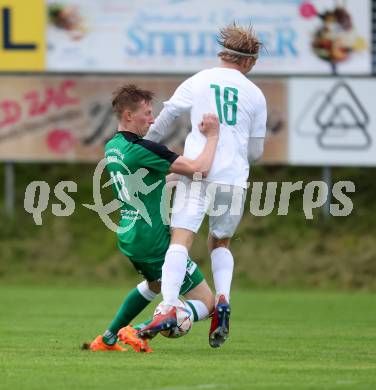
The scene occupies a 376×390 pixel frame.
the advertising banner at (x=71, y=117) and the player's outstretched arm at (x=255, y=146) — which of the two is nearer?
the player's outstretched arm at (x=255, y=146)

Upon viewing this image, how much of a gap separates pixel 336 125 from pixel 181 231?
42.5 ft

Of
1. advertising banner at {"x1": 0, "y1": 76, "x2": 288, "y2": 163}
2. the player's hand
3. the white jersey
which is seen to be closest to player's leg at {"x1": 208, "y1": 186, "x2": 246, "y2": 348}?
the white jersey

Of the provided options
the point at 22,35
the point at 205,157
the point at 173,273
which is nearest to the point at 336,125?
the point at 22,35

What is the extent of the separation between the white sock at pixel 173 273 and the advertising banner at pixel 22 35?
1310 centimetres

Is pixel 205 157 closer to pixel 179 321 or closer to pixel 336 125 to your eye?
pixel 179 321

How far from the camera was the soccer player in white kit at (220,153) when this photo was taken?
7.70 metres

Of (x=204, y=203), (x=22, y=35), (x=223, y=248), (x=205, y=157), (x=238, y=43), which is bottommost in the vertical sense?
(x=223, y=248)

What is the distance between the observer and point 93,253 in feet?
67.1

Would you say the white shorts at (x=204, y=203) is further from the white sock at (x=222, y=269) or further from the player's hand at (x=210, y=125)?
the player's hand at (x=210, y=125)

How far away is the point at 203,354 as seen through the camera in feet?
26.2

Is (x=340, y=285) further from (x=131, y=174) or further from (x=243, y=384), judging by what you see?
(x=243, y=384)

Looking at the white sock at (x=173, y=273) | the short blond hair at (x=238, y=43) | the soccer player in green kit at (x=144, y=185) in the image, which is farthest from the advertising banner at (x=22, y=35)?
the white sock at (x=173, y=273)

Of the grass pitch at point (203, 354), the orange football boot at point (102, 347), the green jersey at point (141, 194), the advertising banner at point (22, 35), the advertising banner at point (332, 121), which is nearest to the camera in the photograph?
the grass pitch at point (203, 354)

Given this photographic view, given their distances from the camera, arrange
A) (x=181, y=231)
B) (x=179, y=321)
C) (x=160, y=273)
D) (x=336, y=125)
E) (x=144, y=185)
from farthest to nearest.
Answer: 1. (x=336, y=125)
2. (x=160, y=273)
3. (x=144, y=185)
4. (x=181, y=231)
5. (x=179, y=321)
